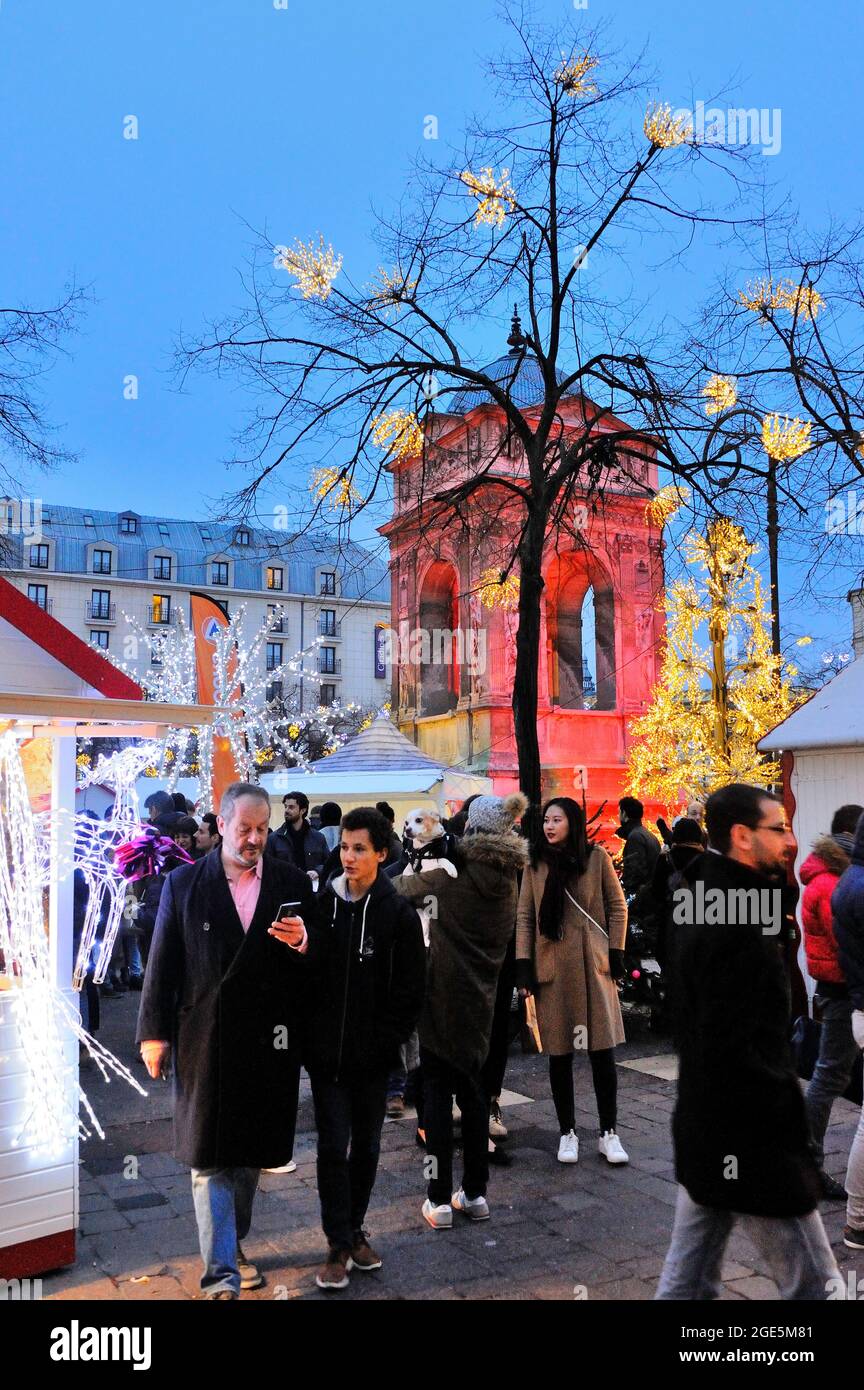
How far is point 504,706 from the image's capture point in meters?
23.0

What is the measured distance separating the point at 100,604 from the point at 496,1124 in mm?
67452

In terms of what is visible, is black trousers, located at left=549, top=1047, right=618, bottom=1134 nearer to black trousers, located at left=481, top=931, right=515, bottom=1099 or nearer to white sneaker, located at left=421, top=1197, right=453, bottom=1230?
black trousers, located at left=481, top=931, right=515, bottom=1099

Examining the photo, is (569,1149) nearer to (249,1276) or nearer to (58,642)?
(249,1276)

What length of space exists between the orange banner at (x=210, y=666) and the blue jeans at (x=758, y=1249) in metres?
12.2

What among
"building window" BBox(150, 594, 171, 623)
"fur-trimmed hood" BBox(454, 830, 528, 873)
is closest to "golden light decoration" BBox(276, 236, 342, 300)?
"fur-trimmed hood" BBox(454, 830, 528, 873)

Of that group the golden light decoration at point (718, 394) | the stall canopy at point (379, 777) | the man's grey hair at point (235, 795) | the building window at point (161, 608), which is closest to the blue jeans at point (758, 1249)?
the man's grey hair at point (235, 795)

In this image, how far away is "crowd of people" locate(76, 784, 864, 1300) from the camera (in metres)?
2.99

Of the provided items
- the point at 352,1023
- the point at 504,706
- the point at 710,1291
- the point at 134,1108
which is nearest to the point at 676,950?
the point at 710,1291

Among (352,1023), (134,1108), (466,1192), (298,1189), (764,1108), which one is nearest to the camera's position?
(764,1108)

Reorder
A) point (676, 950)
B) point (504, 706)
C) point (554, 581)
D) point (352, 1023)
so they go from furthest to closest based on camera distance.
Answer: point (554, 581)
point (504, 706)
point (352, 1023)
point (676, 950)

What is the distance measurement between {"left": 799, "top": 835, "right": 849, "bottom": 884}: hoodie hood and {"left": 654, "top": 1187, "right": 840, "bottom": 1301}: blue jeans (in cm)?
289

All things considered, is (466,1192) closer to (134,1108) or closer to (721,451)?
(134,1108)

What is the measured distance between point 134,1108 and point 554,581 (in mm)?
19192
